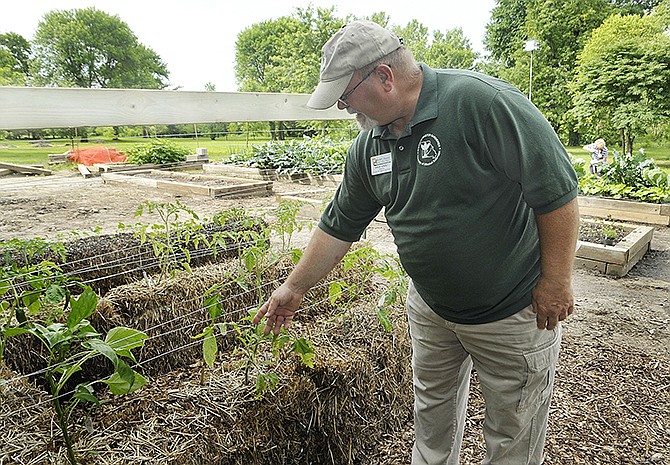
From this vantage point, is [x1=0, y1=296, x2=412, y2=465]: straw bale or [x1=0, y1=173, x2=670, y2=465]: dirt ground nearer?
[x1=0, y1=296, x2=412, y2=465]: straw bale

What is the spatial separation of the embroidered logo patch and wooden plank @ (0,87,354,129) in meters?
1.42

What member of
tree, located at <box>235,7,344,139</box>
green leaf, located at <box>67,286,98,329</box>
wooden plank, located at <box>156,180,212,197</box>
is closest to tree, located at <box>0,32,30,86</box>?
wooden plank, located at <box>156,180,212,197</box>

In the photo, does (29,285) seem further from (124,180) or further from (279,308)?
(124,180)

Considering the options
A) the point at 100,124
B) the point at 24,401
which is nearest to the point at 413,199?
the point at 24,401

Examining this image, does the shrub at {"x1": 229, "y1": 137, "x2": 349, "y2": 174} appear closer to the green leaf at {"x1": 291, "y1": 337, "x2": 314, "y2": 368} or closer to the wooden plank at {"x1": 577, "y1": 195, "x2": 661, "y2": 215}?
the wooden plank at {"x1": 577, "y1": 195, "x2": 661, "y2": 215}

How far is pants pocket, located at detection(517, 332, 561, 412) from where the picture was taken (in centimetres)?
129

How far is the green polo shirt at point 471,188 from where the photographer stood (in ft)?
3.60

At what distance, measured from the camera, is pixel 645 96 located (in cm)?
1148

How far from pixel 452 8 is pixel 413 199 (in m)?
22.4

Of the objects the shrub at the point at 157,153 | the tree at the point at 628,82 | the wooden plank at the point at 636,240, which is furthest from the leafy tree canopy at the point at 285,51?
the tree at the point at 628,82

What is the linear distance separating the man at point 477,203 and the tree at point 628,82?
41.9ft

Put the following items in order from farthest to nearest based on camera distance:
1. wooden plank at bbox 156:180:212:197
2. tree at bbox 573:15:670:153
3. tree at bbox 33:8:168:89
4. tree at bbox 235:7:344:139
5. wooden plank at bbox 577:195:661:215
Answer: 1. tree at bbox 573:15:670:153
2. tree at bbox 235:7:344:139
3. wooden plank at bbox 577:195:661:215
4. wooden plank at bbox 156:180:212:197
5. tree at bbox 33:8:168:89

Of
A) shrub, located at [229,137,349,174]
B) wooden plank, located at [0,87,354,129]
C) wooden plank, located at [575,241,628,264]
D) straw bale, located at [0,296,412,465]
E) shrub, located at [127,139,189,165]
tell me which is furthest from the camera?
shrub, located at [229,137,349,174]

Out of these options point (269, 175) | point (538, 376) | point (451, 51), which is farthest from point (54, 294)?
point (451, 51)
